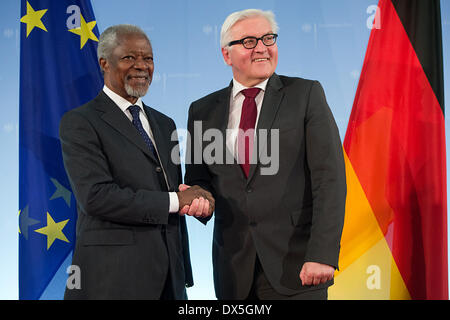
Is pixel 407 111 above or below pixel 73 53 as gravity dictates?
below

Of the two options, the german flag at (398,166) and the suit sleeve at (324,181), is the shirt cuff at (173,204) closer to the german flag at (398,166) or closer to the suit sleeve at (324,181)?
the suit sleeve at (324,181)

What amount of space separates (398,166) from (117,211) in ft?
5.49

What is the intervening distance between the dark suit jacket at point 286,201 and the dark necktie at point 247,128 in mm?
46

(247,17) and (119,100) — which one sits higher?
(247,17)

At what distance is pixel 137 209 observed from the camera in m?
1.90

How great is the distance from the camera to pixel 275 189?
196cm

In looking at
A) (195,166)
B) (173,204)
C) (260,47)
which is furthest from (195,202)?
(260,47)

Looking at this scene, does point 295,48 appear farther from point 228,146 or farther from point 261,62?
point 228,146

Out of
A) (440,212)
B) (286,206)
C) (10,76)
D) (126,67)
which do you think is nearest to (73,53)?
(10,76)

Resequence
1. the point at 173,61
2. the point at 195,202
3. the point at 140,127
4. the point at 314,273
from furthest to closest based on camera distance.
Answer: the point at 173,61 < the point at 140,127 < the point at 195,202 < the point at 314,273

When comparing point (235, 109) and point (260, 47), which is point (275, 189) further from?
point (260, 47)

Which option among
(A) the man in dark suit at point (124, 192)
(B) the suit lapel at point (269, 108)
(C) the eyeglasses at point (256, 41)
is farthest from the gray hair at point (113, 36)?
(B) the suit lapel at point (269, 108)

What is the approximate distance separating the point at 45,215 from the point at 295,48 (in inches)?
73.1

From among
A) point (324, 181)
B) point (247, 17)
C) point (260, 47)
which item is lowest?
point (324, 181)
